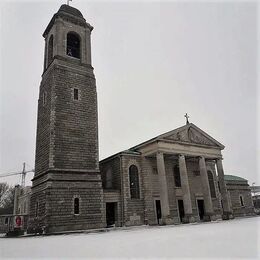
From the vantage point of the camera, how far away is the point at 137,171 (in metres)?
29.5

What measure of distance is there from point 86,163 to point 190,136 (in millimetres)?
12992

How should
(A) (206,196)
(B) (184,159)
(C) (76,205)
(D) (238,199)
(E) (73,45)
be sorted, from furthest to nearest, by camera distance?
(D) (238,199) < (E) (73,45) < (A) (206,196) < (B) (184,159) < (C) (76,205)

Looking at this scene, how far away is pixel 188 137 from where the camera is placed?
31.5 m

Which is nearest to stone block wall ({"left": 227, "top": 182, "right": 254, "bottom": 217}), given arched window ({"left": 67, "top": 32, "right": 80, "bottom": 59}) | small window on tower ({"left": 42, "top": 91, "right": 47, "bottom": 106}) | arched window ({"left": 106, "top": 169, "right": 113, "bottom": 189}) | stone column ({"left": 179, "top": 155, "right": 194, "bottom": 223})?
stone column ({"left": 179, "top": 155, "right": 194, "bottom": 223})

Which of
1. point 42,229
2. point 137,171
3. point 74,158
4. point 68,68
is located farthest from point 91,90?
point 42,229

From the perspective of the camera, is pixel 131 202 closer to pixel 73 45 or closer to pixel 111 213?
pixel 111 213

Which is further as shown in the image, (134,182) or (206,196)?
(206,196)

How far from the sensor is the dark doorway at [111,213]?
2730 cm

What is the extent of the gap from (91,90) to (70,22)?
839cm

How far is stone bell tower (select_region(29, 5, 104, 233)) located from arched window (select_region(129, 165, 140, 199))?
4.30 metres

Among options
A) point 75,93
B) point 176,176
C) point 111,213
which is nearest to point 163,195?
point 111,213

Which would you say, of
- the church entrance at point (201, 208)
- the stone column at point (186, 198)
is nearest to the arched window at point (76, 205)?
the stone column at point (186, 198)

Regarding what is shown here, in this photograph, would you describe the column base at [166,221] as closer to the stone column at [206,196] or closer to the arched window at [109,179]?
the stone column at [206,196]

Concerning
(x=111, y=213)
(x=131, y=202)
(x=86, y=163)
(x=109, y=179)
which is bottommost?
(x=111, y=213)
